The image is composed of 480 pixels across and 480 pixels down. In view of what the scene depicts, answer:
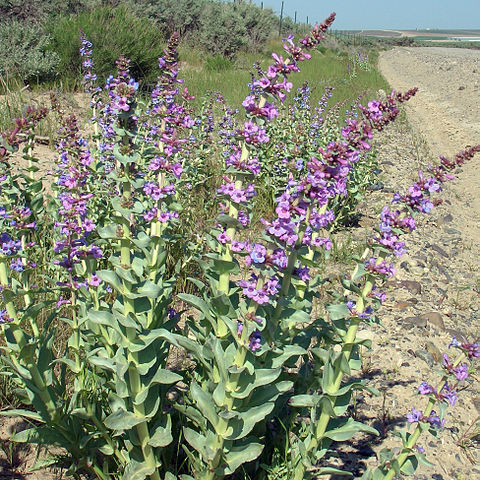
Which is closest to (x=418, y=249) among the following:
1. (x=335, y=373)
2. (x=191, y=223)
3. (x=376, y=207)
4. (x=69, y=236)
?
Result: (x=376, y=207)

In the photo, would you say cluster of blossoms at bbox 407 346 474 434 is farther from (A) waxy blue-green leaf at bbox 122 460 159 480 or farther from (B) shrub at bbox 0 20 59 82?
(B) shrub at bbox 0 20 59 82

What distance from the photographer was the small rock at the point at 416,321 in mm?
4203

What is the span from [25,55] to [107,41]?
5.49 ft

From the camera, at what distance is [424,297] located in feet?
15.6

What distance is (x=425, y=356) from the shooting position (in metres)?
3.83

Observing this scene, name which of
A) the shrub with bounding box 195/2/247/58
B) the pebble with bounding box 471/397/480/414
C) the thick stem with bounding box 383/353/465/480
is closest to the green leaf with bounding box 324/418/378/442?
the thick stem with bounding box 383/353/465/480

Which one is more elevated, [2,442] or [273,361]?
[273,361]

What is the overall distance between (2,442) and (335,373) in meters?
1.90

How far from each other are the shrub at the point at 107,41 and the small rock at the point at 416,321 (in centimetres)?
739

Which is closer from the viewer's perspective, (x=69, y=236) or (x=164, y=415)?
(x=69, y=236)

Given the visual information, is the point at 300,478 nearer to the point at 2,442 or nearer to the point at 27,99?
the point at 2,442

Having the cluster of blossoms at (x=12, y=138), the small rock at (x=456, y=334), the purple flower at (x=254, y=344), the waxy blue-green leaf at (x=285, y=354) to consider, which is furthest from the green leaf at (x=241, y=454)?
the small rock at (x=456, y=334)

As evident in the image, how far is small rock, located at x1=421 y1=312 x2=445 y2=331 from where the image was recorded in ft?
14.0

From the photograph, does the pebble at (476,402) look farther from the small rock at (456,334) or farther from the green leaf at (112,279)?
the green leaf at (112,279)
